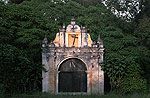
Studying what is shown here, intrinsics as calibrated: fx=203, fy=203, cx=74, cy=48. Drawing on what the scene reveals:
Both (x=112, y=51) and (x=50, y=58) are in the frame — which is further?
(x=112, y=51)

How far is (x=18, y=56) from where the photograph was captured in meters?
16.3

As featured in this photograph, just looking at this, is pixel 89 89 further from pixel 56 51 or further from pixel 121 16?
pixel 121 16

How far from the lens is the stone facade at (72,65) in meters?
17.3

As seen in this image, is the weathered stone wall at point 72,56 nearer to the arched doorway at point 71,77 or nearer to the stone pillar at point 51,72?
the stone pillar at point 51,72

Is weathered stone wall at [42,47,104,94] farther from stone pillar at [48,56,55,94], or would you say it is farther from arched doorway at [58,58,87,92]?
arched doorway at [58,58,87,92]

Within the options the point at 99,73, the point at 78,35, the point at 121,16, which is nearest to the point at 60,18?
the point at 78,35

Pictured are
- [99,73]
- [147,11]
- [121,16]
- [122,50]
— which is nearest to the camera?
[99,73]

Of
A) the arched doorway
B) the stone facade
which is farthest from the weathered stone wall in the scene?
the arched doorway

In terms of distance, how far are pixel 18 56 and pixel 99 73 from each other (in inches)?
271

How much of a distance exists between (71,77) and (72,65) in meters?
1.04

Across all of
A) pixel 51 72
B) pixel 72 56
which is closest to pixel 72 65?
pixel 72 56

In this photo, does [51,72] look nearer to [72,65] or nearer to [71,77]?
[71,77]

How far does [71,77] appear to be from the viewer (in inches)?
691

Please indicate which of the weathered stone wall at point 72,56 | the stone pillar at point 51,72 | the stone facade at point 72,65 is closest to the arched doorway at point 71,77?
the stone facade at point 72,65
